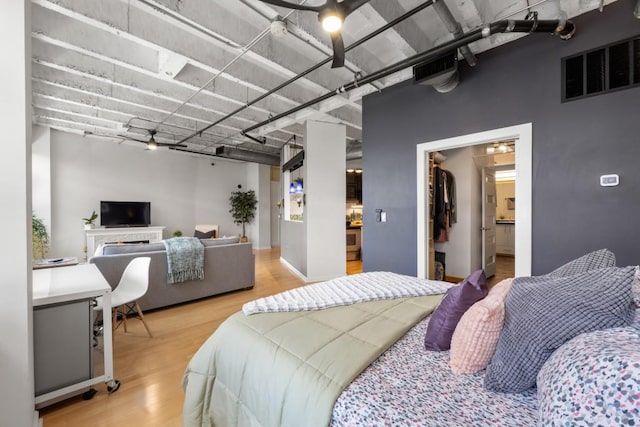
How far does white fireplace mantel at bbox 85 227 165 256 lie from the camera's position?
19.5ft

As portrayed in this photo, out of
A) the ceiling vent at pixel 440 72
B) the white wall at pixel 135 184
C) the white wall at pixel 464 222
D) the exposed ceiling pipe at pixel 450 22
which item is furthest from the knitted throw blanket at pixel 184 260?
the white wall at pixel 135 184

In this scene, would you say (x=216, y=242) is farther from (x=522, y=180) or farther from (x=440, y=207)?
(x=522, y=180)

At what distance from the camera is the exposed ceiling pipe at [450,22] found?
206 centimetres

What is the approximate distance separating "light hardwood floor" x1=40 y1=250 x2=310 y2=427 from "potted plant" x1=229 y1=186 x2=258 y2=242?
482 cm

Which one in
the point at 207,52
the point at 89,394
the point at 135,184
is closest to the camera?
the point at 89,394

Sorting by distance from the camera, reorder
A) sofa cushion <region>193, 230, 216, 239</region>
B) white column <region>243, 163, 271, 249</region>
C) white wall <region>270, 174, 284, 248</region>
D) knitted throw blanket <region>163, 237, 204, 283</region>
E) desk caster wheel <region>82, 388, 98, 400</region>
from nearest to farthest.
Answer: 1. desk caster wheel <region>82, 388, 98, 400</region>
2. knitted throw blanket <region>163, 237, 204, 283</region>
3. sofa cushion <region>193, 230, 216, 239</region>
4. white column <region>243, 163, 271, 249</region>
5. white wall <region>270, 174, 284, 248</region>

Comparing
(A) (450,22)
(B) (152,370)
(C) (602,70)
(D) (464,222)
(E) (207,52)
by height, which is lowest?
(B) (152,370)

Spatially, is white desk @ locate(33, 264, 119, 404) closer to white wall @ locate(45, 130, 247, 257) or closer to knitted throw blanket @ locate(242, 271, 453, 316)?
knitted throw blanket @ locate(242, 271, 453, 316)

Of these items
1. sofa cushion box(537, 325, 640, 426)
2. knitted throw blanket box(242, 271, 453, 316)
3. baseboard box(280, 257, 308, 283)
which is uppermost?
sofa cushion box(537, 325, 640, 426)

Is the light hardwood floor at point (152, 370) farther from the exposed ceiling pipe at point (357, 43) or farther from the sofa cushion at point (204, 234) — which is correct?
the sofa cushion at point (204, 234)

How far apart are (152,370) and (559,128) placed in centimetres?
401

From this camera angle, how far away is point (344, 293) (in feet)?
6.00

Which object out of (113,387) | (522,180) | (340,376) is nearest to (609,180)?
(522,180)

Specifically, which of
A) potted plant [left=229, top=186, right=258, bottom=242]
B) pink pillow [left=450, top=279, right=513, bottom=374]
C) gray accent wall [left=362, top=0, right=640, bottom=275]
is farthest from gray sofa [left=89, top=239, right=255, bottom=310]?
potted plant [left=229, top=186, right=258, bottom=242]
